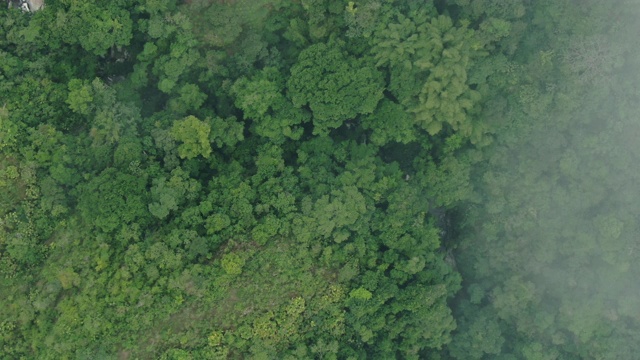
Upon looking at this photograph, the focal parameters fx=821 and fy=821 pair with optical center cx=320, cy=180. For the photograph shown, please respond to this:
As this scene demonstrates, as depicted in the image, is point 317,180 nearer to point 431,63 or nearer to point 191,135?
point 191,135

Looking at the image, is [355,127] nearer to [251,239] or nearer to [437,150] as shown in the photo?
[437,150]

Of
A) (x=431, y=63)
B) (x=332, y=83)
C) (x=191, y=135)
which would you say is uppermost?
(x=191, y=135)

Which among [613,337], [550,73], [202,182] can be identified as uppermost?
[202,182]

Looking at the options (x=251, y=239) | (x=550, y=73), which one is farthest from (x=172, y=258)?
(x=550, y=73)

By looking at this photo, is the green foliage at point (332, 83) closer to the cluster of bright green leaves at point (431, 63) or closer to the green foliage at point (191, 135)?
the cluster of bright green leaves at point (431, 63)

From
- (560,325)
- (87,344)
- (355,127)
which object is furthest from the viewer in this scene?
(355,127)

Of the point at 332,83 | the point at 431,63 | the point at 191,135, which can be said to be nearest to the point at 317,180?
the point at 332,83

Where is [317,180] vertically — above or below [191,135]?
below

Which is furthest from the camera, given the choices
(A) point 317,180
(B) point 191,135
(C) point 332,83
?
(A) point 317,180

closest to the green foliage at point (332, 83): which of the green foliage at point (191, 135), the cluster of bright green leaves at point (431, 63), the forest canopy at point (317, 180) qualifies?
the forest canopy at point (317, 180)
